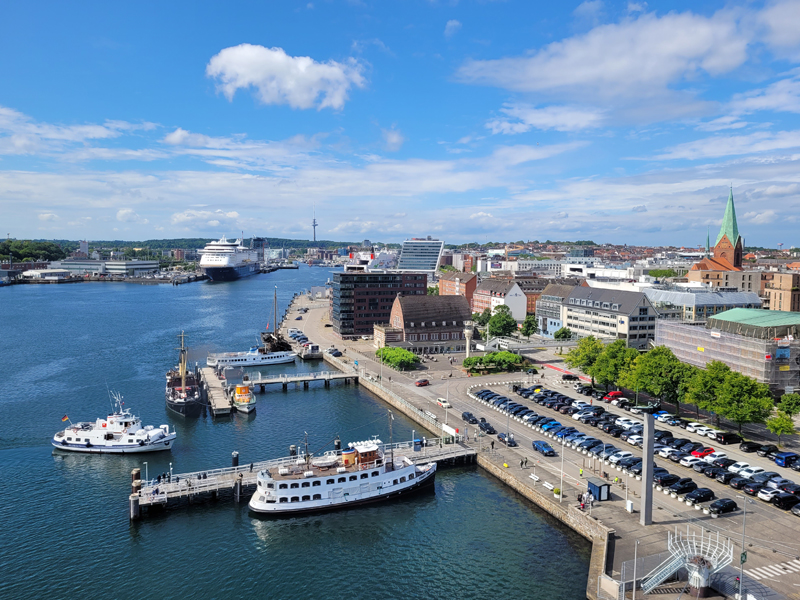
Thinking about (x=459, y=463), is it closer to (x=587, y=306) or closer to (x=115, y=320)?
(x=587, y=306)

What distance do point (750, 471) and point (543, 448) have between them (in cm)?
1557

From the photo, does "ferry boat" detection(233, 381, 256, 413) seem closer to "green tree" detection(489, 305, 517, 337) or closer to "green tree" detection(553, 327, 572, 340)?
"green tree" detection(489, 305, 517, 337)

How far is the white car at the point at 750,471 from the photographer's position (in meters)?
42.9

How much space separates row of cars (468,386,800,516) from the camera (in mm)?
39844

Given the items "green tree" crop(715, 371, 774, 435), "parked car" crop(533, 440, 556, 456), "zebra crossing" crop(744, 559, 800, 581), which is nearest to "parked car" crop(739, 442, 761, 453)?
"green tree" crop(715, 371, 774, 435)

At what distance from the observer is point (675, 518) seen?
123 ft

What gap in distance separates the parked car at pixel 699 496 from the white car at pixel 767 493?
3.25 meters

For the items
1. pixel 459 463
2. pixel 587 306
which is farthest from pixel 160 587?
pixel 587 306

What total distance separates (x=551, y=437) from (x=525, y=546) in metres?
17.8

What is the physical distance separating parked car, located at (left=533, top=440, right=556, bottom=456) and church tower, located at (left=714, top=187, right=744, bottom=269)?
123723 mm

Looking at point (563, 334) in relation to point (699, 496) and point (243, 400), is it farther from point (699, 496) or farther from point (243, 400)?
point (699, 496)

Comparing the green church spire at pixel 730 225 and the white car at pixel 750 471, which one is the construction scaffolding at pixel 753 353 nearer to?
the white car at pixel 750 471

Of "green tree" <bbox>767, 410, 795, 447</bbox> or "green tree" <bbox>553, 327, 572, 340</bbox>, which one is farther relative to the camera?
"green tree" <bbox>553, 327, 572, 340</bbox>

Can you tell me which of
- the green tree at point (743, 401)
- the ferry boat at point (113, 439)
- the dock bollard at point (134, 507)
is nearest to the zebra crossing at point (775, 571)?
the green tree at point (743, 401)
